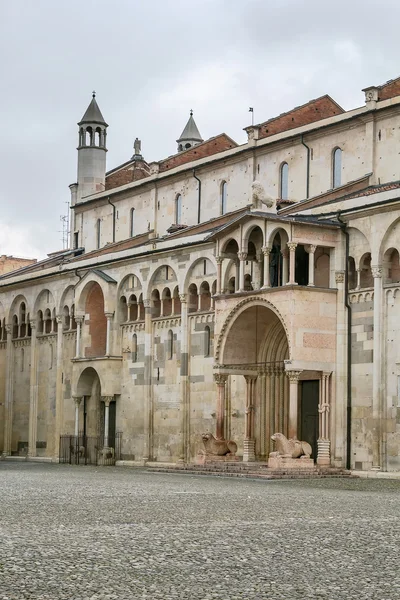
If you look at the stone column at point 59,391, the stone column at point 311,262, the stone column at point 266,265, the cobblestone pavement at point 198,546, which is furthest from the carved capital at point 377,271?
the stone column at point 59,391

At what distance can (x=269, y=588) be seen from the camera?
12.4 m

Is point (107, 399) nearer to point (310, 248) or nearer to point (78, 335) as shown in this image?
point (78, 335)

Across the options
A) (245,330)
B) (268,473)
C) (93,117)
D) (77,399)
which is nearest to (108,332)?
(77,399)

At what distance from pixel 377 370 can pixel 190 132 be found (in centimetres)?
5460

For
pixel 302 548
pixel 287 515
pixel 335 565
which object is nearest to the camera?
pixel 335 565

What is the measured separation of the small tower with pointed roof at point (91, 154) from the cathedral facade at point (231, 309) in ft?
0.45

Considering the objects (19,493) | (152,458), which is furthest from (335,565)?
(152,458)

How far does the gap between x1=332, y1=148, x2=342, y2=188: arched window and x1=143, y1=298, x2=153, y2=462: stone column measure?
969 centimetres

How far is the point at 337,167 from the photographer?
4888cm

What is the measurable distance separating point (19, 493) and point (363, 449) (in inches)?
582

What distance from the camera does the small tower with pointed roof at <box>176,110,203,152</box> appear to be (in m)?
88.3

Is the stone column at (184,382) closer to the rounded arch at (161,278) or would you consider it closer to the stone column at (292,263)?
the rounded arch at (161,278)

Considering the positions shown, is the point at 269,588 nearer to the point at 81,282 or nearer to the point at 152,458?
the point at 152,458

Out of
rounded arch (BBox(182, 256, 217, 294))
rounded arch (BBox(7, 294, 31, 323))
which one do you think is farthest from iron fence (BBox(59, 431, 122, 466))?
rounded arch (BBox(7, 294, 31, 323))
